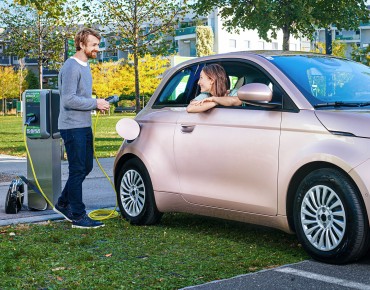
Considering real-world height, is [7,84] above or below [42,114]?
above

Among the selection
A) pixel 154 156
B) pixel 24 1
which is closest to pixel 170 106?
pixel 154 156

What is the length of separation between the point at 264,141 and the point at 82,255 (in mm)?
1721

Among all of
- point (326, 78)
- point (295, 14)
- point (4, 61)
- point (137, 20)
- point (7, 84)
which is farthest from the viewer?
point (4, 61)

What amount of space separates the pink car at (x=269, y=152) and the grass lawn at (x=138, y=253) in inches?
11.4

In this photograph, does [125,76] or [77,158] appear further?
[125,76]

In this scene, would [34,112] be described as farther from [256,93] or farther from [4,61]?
[4,61]

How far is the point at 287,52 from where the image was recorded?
7336 mm

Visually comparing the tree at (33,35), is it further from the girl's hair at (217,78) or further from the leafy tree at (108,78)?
the leafy tree at (108,78)

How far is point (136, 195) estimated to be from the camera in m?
8.09

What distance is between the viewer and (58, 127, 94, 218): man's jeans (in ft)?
26.1

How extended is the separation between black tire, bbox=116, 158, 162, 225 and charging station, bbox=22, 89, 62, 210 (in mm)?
1151

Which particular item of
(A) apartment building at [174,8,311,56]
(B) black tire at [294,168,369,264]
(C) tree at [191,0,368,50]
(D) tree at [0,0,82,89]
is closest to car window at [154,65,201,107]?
(B) black tire at [294,168,369,264]

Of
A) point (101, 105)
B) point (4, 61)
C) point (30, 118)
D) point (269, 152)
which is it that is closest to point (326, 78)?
→ point (269, 152)

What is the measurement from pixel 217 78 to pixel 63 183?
5.70m
